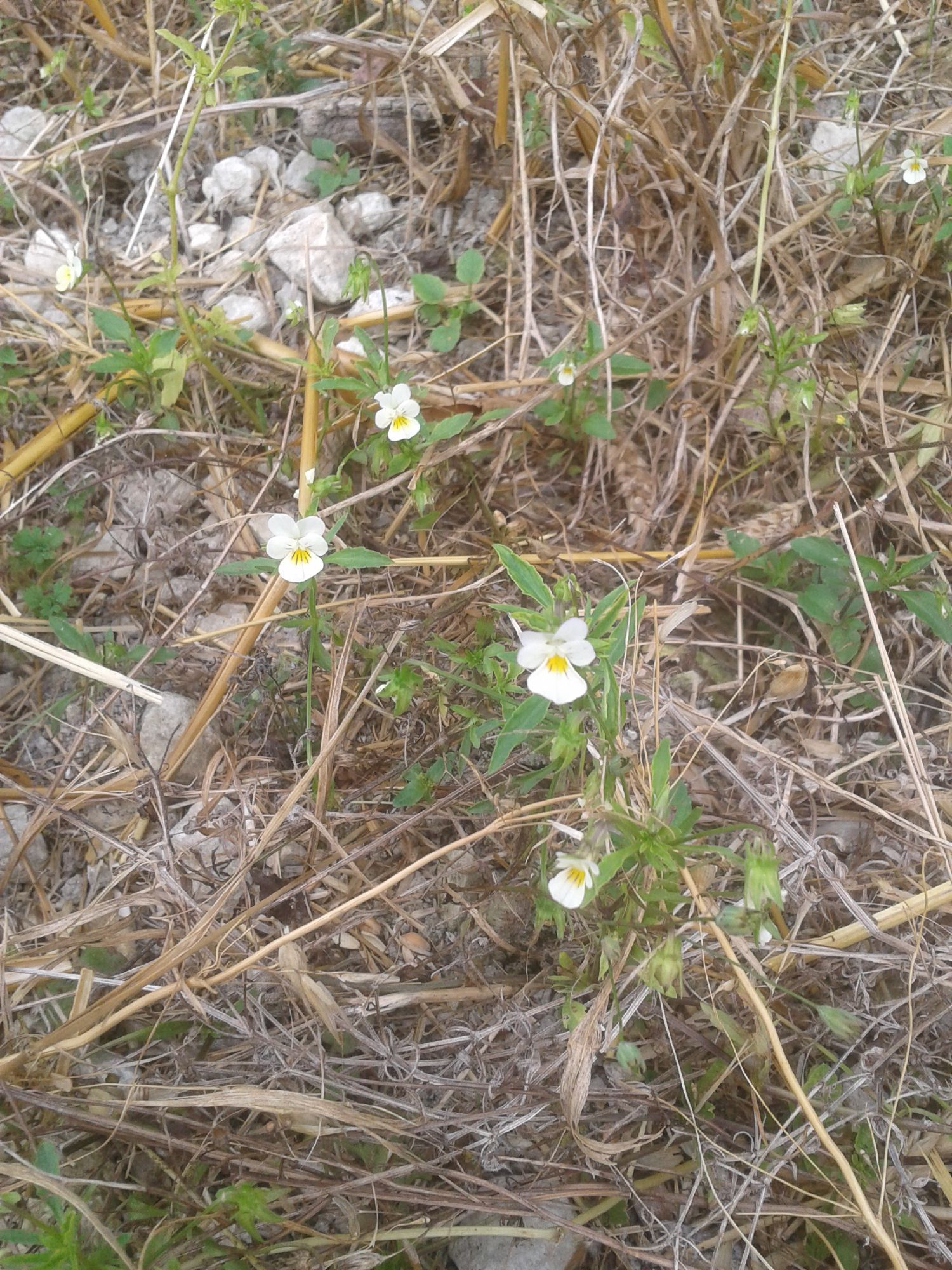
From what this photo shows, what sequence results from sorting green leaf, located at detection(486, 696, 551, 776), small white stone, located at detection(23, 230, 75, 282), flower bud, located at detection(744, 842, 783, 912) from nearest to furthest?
flower bud, located at detection(744, 842, 783, 912)
green leaf, located at detection(486, 696, 551, 776)
small white stone, located at detection(23, 230, 75, 282)

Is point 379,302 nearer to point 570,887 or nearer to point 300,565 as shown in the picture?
point 300,565

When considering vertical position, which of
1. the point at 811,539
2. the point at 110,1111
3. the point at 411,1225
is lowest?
the point at 411,1225

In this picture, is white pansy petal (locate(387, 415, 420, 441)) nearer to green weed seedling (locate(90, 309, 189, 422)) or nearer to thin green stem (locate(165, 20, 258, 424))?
thin green stem (locate(165, 20, 258, 424))

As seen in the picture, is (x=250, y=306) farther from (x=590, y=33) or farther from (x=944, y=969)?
(x=944, y=969)

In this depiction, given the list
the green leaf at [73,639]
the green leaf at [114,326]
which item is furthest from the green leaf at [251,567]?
the green leaf at [114,326]

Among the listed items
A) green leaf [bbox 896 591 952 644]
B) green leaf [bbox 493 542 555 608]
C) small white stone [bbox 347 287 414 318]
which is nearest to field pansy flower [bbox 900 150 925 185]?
green leaf [bbox 896 591 952 644]

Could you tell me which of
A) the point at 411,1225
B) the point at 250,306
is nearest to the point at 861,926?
the point at 411,1225

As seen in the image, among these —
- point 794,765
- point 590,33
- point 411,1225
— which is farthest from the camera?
point 590,33
